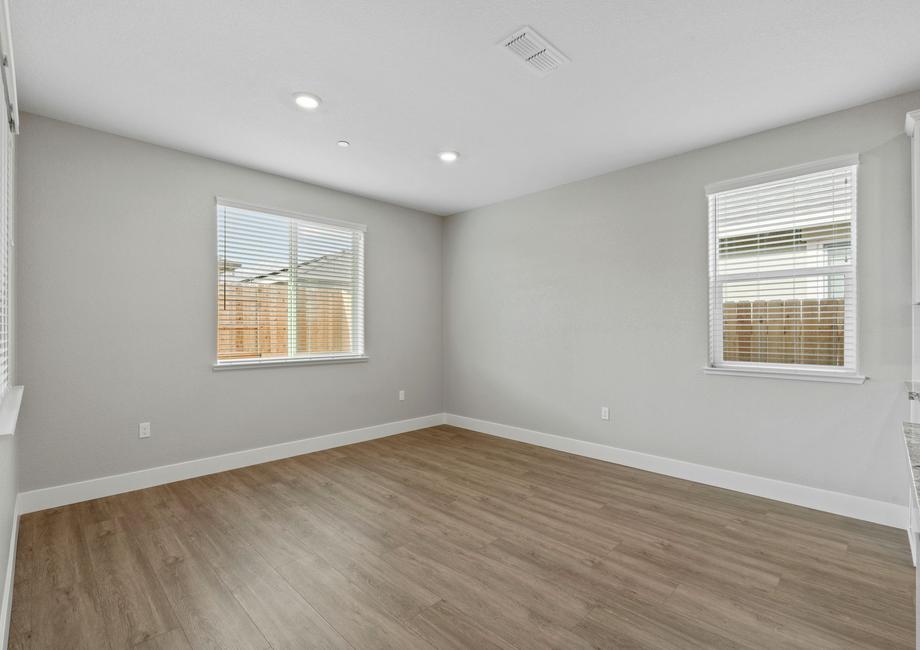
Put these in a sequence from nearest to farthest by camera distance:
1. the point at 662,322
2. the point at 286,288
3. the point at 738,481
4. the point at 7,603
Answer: the point at 7,603 < the point at 738,481 < the point at 662,322 < the point at 286,288

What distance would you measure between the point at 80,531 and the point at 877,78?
212 inches

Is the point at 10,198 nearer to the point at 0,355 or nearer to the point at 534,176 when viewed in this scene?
the point at 0,355

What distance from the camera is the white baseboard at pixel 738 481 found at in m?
2.77

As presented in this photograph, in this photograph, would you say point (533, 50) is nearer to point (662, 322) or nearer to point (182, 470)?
point (662, 322)

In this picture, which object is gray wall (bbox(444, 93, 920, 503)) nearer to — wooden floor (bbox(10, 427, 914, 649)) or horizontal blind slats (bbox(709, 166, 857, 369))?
horizontal blind slats (bbox(709, 166, 857, 369))

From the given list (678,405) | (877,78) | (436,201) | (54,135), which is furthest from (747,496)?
(54,135)

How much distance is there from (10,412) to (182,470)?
6.02 feet

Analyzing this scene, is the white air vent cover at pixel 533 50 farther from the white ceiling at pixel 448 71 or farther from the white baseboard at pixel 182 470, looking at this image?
the white baseboard at pixel 182 470

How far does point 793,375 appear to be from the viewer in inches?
121


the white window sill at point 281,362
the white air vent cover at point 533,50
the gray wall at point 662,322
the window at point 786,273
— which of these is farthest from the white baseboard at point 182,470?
the white air vent cover at point 533,50

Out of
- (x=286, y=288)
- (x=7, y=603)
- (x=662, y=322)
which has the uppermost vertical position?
(x=286, y=288)

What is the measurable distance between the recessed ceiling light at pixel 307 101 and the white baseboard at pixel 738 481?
3587 millimetres

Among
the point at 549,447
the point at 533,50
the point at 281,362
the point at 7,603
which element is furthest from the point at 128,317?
the point at 549,447

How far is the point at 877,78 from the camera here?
253 cm
